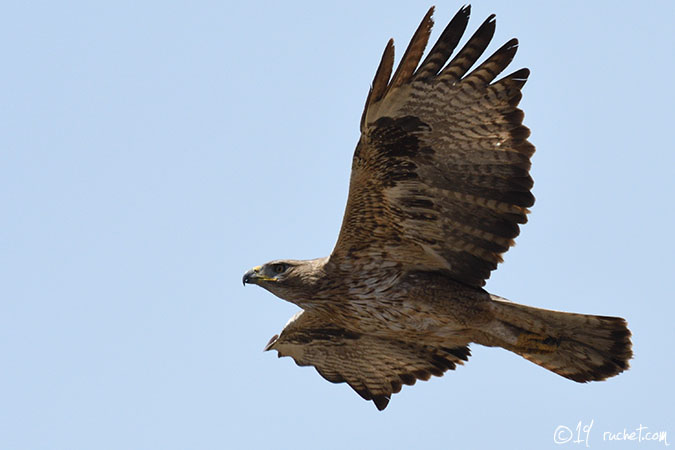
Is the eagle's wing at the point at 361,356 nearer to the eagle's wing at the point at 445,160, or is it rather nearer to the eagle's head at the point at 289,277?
the eagle's head at the point at 289,277

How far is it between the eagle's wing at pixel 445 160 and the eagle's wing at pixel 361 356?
4.91ft

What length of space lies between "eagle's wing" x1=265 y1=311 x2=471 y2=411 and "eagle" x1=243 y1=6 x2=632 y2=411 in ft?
1.47

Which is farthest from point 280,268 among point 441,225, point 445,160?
point 445,160

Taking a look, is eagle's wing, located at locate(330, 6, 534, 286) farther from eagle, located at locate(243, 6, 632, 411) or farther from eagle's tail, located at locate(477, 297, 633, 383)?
eagle's tail, located at locate(477, 297, 633, 383)

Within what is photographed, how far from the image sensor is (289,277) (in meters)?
9.70

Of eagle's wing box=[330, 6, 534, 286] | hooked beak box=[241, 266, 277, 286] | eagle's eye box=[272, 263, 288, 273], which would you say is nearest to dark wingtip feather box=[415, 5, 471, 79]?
eagle's wing box=[330, 6, 534, 286]

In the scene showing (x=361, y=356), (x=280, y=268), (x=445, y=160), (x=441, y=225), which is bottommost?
(x=361, y=356)

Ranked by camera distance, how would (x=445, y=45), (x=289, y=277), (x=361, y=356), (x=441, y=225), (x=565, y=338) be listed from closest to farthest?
(x=445, y=45), (x=441, y=225), (x=565, y=338), (x=289, y=277), (x=361, y=356)

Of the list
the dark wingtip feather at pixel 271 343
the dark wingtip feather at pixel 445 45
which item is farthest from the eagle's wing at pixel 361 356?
the dark wingtip feather at pixel 445 45

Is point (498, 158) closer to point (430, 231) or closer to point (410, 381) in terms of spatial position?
point (430, 231)

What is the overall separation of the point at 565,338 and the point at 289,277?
→ 8.04 ft

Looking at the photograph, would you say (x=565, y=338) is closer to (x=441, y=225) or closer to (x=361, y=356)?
(x=441, y=225)

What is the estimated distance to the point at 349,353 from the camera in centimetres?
1094

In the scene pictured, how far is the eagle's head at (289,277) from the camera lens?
9.62m
